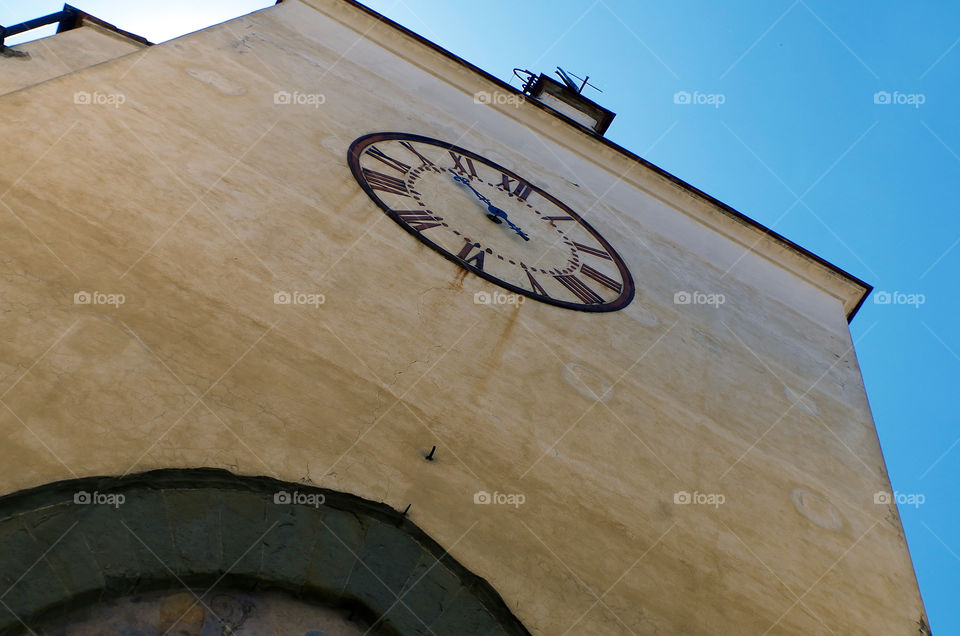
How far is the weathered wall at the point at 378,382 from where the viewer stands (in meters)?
3.22

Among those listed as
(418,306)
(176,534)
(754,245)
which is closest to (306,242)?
(418,306)

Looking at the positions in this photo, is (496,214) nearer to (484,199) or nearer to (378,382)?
(484,199)

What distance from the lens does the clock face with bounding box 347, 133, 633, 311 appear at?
5.24m

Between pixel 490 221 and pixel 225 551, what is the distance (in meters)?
3.39

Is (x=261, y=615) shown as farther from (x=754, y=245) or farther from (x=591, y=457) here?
(x=754, y=245)

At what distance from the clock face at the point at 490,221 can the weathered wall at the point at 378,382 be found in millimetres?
185

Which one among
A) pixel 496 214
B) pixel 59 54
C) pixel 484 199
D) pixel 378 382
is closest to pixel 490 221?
pixel 496 214

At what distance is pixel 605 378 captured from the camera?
4.80m

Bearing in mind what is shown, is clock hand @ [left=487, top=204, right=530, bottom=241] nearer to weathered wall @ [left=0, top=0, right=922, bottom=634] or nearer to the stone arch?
weathered wall @ [left=0, top=0, right=922, bottom=634]

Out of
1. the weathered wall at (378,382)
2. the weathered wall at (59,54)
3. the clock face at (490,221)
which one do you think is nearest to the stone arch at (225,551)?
the weathered wall at (378,382)

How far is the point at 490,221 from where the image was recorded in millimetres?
5828

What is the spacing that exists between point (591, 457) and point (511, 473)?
0.55 meters

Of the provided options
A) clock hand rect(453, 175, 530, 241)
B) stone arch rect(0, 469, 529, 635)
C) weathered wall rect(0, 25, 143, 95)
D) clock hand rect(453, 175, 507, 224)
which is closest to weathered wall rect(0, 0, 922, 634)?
stone arch rect(0, 469, 529, 635)

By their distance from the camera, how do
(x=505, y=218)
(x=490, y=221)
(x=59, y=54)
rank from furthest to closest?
(x=59, y=54) < (x=505, y=218) < (x=490, y=221)
